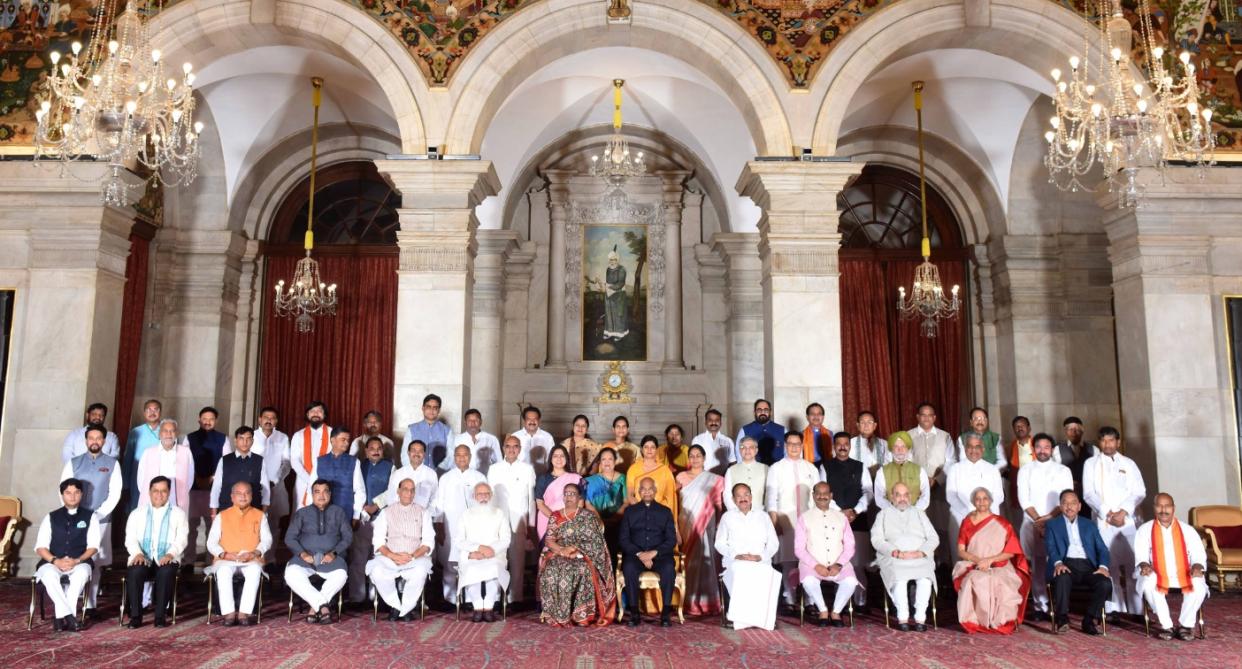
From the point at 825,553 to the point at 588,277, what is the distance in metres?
6.45

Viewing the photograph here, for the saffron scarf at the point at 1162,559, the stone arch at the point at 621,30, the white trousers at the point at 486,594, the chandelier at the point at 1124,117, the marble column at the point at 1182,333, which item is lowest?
the white trousers at the point at 486,594

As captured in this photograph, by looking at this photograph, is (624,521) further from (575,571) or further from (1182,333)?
(1182,333)

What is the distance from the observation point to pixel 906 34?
8227 millimetres

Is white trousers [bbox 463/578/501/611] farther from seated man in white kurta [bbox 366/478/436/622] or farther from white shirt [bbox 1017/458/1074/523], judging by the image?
white shirt [bbox 1017/458/1074/523]

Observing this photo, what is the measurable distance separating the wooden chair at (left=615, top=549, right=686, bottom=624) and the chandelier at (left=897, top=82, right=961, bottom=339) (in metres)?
4.77

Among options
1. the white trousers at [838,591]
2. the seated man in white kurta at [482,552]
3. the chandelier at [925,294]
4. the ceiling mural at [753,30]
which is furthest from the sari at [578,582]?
the chandelier at [925,294]

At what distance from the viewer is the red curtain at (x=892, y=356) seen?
A: 11375 mm

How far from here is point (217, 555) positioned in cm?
625

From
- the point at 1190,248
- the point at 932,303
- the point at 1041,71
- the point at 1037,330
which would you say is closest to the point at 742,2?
the point at 1041,71

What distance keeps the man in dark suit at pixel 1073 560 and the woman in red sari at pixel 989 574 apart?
22 cm

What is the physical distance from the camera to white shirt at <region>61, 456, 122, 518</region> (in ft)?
21.8

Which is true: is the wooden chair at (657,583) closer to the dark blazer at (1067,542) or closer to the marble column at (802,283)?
the marble column at (802,283)

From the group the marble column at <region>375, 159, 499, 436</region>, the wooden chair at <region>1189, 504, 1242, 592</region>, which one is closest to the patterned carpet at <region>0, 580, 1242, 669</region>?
the wooden chair at <region>1189, 504, 1242, 592</region>

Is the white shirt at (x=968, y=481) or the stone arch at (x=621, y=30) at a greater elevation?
the stone arch at (x=621, y=30)
